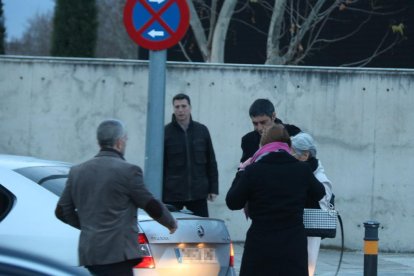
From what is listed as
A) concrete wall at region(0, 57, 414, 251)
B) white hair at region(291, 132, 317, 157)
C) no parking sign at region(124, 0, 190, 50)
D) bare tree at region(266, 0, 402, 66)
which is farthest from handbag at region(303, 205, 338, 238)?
bare tree at region(266, 0, 402, 66)

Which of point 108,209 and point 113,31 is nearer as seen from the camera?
point 108,209

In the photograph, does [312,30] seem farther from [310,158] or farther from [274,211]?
[274,211]

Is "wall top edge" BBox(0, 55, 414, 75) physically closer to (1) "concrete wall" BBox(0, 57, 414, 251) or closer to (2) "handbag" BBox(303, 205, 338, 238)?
(1) "concrete wall" BBox(0, 57, 414, 251)

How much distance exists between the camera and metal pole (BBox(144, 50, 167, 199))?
822cm

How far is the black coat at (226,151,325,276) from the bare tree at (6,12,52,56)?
152ft

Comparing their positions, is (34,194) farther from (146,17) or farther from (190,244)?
(146,17)

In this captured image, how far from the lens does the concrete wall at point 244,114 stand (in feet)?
39.8

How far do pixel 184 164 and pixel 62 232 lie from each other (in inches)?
132

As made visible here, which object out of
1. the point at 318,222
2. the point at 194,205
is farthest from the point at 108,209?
the point at 194,205

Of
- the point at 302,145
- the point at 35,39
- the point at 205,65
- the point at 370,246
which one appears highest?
the point at 35,39

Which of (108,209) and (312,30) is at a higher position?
(312,30)

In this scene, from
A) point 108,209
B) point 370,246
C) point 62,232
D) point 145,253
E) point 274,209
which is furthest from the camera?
point 370,246

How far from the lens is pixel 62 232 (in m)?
6.07

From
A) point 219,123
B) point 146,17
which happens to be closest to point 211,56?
point 219,123
